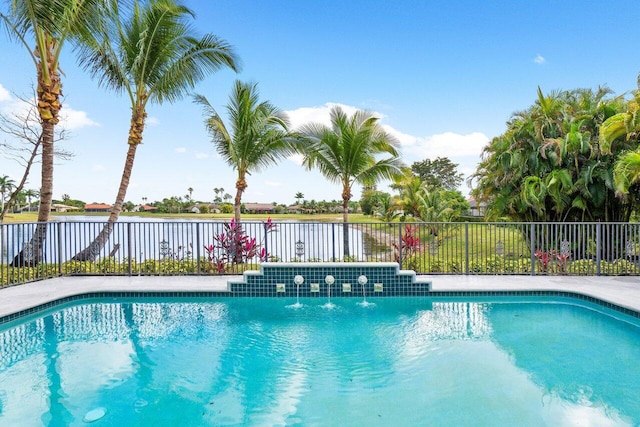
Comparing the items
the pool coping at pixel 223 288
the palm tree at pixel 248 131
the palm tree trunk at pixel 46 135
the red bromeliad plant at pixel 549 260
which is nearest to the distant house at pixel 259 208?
the palm tree at pixel 248 131

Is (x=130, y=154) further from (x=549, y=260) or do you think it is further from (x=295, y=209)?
(x=295, y=209)

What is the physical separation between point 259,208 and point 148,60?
169 feet

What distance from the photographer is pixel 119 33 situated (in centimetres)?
973

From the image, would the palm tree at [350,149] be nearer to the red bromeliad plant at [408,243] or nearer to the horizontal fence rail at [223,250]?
the horizontal fence rail at [223,250]

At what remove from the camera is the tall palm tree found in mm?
6707

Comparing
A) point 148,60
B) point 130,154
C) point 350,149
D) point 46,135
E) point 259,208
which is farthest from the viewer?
point 259,208

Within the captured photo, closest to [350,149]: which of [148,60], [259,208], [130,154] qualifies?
[148,60]

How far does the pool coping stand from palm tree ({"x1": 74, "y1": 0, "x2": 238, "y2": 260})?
251 centimetres

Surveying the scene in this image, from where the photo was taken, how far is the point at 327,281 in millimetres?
6918

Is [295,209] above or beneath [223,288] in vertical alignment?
above

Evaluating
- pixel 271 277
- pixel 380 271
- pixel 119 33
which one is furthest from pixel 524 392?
pixel 119 33

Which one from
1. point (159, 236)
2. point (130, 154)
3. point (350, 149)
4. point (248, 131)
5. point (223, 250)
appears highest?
point (248, 131)

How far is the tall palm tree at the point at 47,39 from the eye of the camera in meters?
6.71

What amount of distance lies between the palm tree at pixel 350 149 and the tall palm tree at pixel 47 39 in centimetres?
609
